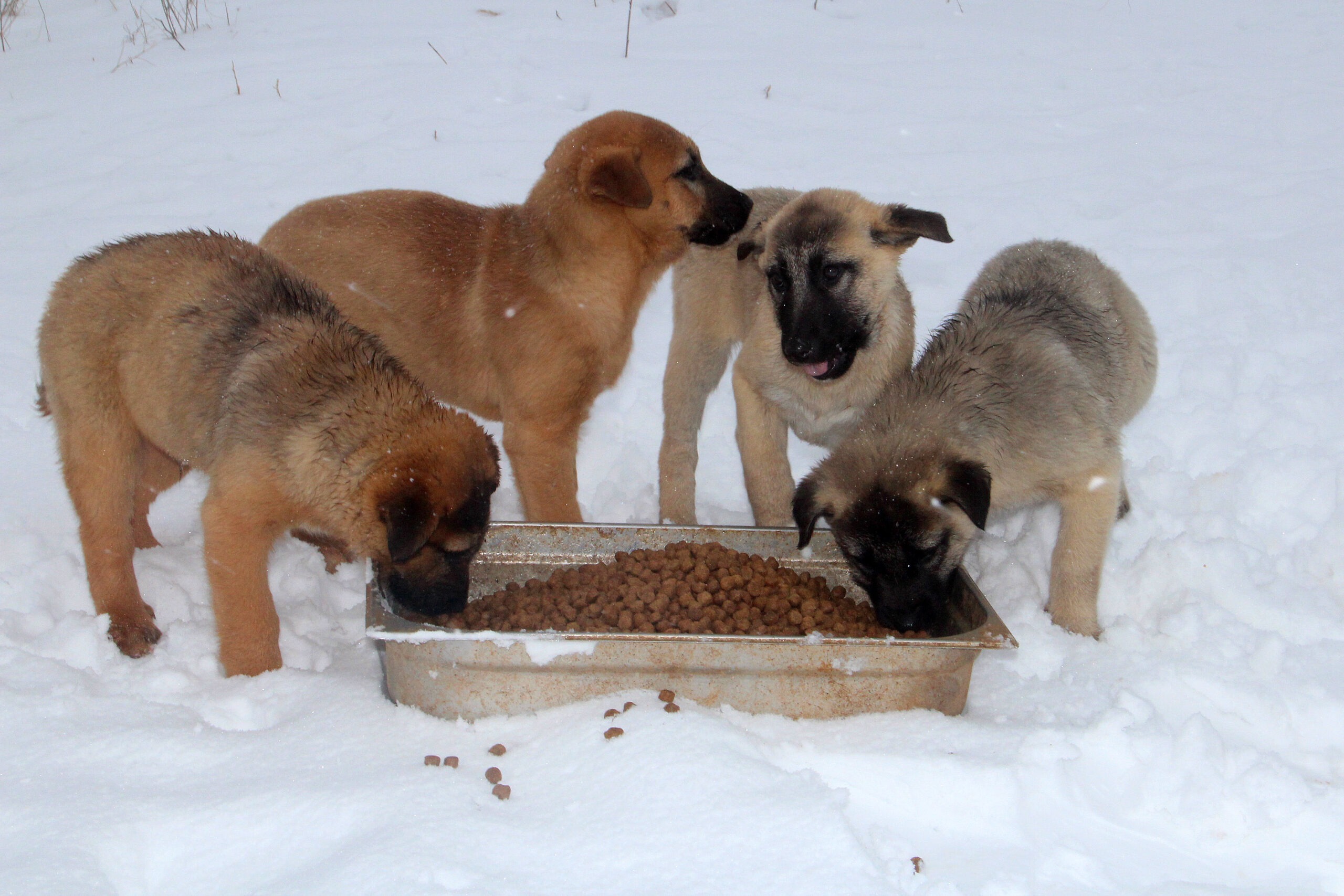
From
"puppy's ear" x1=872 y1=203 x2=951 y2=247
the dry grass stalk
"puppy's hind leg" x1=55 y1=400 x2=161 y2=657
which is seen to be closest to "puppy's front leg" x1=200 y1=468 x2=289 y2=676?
"puppy's hind leg" x1=55 y1=400 x2=161 y2=657

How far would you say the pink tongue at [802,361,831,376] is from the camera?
16.4 feet

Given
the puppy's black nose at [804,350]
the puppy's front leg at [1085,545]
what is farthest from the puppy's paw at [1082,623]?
the puppy's black nose at [804,350]

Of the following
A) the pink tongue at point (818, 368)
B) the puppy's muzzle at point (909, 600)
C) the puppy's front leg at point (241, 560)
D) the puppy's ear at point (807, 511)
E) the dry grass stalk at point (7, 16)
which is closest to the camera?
the puppy's front leg at point (241, 560)

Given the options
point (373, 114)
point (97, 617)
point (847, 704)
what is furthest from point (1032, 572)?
point (373, 114)

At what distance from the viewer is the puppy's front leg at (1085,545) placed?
15.5 feet

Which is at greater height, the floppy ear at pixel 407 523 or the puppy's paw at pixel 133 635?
the floppy ear at pixel 407 523

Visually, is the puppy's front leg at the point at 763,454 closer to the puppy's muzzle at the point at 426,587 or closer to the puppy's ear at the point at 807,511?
the puppy's ear at the point at 807,511

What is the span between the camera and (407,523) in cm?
378

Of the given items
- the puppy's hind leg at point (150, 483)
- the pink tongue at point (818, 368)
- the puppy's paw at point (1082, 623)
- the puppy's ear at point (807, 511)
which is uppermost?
the pink tongue at point (818, 368)

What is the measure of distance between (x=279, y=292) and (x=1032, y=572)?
12.3 feet

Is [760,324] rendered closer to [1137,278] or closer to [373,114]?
[1137,278]

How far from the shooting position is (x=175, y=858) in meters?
3.20

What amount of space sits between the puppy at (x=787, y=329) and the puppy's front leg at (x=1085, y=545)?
1017 millimetres

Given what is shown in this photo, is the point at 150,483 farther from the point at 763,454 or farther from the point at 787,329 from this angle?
the point at 787,329
